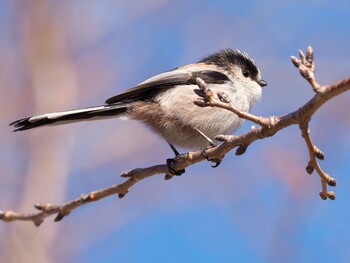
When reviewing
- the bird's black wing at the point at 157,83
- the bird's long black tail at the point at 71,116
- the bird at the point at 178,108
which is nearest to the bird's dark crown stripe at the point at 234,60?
the bird at the point at 178,108

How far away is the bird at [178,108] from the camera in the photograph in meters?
3.31

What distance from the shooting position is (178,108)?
3373 millimetres

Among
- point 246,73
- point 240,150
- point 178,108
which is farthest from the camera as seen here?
point 246,73

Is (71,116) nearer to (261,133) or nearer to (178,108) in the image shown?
(178,108)

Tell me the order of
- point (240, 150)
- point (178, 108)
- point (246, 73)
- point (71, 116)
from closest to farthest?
point (240, 150), point (71, 116), point (178, 108), point (246, 73)

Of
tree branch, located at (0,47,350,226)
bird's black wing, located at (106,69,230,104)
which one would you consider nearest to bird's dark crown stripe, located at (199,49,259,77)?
bird's black wing, located at (106,69,230,104)

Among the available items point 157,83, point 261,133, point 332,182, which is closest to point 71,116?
point 157,83

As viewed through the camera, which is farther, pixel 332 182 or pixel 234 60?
pixel 234 60

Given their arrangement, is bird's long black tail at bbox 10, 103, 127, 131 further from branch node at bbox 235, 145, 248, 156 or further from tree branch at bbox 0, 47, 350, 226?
branch node at bbox 235, 145, 248, 156

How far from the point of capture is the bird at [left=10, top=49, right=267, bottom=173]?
130 inches

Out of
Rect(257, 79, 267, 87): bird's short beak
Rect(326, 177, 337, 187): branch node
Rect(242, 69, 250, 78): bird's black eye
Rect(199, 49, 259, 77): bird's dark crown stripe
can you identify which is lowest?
Rect(326, 177, 337, 187): branch node

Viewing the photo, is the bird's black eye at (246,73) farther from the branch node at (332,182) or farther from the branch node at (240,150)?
the branch node at (332,182)

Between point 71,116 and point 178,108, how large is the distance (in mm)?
603

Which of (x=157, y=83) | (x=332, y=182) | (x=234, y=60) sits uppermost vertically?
(x=157, y=83)
